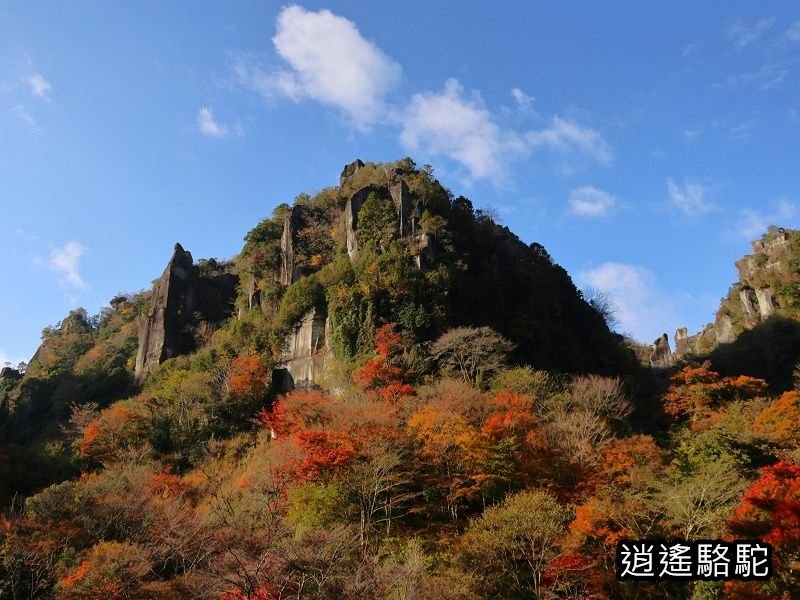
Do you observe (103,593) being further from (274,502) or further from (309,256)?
(309,256)

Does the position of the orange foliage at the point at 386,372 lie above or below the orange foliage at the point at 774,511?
above

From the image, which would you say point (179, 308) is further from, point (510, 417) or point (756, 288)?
point (756, 288)

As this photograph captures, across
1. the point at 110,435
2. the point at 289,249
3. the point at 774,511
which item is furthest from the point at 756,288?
the point at 110,435

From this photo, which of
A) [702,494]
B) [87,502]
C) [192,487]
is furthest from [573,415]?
[87,502]

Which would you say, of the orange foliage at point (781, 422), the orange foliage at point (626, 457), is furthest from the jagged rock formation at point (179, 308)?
the orange foliage at point (781, 422)

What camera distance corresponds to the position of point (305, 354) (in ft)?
137

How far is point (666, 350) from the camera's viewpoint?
66.8 meters

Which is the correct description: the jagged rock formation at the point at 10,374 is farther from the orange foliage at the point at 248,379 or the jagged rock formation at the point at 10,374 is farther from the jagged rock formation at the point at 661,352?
the jagged rock formation at the point at 661,352

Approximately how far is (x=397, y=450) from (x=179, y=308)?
3813cm

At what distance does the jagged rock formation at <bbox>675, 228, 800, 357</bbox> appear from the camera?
5669 cm

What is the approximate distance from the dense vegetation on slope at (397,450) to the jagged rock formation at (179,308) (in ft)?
5.74

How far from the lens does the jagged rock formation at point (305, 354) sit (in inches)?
1609

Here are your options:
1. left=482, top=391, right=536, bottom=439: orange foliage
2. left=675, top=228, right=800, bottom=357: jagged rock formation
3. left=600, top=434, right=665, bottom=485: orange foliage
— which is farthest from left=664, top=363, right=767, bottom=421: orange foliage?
left=675, top=228, right=800, bottom=357: jagged rock formation

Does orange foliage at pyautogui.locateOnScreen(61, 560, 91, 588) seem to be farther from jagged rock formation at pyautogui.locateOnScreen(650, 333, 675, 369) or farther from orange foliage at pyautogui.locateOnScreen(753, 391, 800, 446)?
jagged rock formation at pyautogui.locateOnScreen(650, 333, 675, 369)
